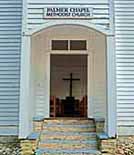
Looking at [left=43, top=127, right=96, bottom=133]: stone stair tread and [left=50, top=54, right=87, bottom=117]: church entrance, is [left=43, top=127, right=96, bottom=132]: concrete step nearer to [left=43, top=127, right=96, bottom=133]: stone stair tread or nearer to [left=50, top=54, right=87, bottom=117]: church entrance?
[left=43, top=127, right=96, bottom=133]: stone stair tread


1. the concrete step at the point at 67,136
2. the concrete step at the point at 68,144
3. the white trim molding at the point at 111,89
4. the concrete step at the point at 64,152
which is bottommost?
the concrete step at the point at 64,152

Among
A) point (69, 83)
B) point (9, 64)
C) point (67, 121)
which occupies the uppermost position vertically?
point (9, 64)

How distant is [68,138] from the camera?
23.3ft

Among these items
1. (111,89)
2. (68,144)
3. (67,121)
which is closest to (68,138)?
(68,144)

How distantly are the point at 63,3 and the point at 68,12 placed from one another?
0.25 metres

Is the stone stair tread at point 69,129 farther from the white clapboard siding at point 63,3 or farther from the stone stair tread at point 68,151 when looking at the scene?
the white clapboard siding at point 63,3

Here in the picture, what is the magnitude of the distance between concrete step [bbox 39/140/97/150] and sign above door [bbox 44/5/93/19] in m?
2.87

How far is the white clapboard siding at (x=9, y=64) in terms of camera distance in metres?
7.29

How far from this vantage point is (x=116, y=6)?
7.50 meters

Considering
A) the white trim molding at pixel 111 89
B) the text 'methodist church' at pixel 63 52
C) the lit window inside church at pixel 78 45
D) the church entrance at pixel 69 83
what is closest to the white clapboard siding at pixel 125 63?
the text 'methodist church' at pixel 63 52

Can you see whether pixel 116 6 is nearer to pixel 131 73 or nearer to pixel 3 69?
pixel 131 73

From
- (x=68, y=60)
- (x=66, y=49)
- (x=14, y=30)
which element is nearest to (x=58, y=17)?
(x=14, y=30)

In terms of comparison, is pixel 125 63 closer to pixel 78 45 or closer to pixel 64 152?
pixel 78 45

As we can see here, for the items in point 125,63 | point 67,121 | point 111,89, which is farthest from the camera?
point 67,121
